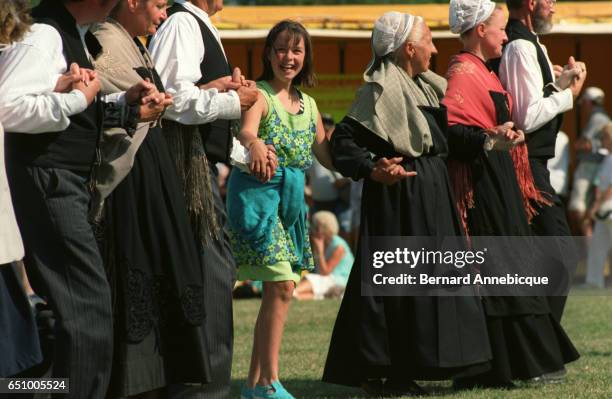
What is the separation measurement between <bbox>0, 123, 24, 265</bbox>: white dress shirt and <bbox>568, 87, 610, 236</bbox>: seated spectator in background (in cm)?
1166

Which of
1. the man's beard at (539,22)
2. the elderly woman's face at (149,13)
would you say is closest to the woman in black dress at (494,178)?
the man's beard at (539,22)

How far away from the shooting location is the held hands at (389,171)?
685 centimetres

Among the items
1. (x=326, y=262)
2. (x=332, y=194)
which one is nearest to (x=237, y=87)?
(x=326, y=262)

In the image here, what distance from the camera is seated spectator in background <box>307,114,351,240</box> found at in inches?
620

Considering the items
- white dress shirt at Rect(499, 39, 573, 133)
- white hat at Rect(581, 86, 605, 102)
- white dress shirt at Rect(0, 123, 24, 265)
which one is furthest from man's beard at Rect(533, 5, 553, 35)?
white hat at Rect(581, 86, 605, 102)

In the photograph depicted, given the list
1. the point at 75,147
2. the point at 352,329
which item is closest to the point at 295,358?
the point at 352,329

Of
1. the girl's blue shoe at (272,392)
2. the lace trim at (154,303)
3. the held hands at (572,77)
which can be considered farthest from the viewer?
the held hands at (572,77)

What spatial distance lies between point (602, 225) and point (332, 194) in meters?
3.07

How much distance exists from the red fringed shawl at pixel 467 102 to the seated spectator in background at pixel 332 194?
8.09m

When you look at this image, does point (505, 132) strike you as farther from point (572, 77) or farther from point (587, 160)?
point (587, 160)

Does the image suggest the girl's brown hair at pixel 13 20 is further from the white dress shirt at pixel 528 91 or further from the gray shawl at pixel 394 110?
the white dress shirt at pixel 528 91

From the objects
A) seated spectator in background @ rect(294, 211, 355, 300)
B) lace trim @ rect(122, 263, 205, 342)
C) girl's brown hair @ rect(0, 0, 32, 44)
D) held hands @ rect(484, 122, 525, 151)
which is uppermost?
girl's brown hair @ rect(0, 0, 32, 44)

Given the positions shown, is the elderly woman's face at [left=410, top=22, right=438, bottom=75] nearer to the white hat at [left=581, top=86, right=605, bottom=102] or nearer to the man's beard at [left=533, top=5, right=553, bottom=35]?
the man's beard at [left=533, top=5, right=553, bottom=35]

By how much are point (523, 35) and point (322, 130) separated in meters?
1.43
